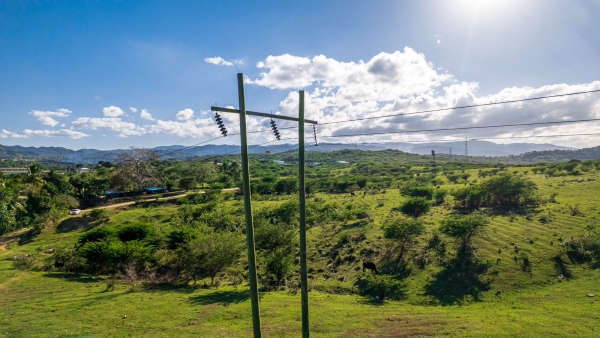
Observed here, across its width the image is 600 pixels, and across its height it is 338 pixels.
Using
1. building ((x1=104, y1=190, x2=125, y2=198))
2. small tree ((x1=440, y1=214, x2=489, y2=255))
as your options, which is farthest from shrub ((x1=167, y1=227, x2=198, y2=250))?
building ((x1=104, y1=190, x2=125, y2=198))

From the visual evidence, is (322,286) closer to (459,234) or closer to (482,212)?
(459,234)

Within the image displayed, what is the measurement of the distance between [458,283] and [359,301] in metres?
10.7

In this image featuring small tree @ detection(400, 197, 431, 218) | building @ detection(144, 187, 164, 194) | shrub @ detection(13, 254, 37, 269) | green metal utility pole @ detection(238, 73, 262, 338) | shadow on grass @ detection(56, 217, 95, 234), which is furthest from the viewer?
building @ detection(144, 187, 164, 194)

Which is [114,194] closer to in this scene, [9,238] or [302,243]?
[9,238]

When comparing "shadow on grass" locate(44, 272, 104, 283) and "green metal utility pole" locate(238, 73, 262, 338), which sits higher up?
"green metal utility pole" locate(238, 73, 262, 338)

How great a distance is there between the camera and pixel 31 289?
88.0 ft

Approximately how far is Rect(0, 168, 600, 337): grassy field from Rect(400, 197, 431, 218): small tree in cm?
666

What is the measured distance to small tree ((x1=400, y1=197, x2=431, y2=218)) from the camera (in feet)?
159

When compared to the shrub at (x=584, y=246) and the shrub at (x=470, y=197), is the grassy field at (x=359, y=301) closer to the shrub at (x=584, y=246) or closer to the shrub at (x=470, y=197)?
the shrub at (x=584, y=246)

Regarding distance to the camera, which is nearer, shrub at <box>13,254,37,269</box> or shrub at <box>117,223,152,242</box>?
shrub at <box>13,254,37,269</box>

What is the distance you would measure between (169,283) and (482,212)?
1848 inches

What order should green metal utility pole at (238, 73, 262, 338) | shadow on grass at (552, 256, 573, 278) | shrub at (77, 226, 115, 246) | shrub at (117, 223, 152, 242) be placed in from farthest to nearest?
1. shrub at (117, 223, 152, 242)
2. shrub at (77, 226, 115, 246)
3. shadow on grass at (552, 256, 573, 278)
4. green metal utility pole at (238, 73, 262, 338)

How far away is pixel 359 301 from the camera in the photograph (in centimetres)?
2686

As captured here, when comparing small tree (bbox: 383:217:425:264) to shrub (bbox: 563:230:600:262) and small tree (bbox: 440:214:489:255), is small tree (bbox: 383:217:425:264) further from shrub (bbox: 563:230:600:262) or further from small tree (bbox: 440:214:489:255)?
shrub (bbox: 563:230:600:262)
